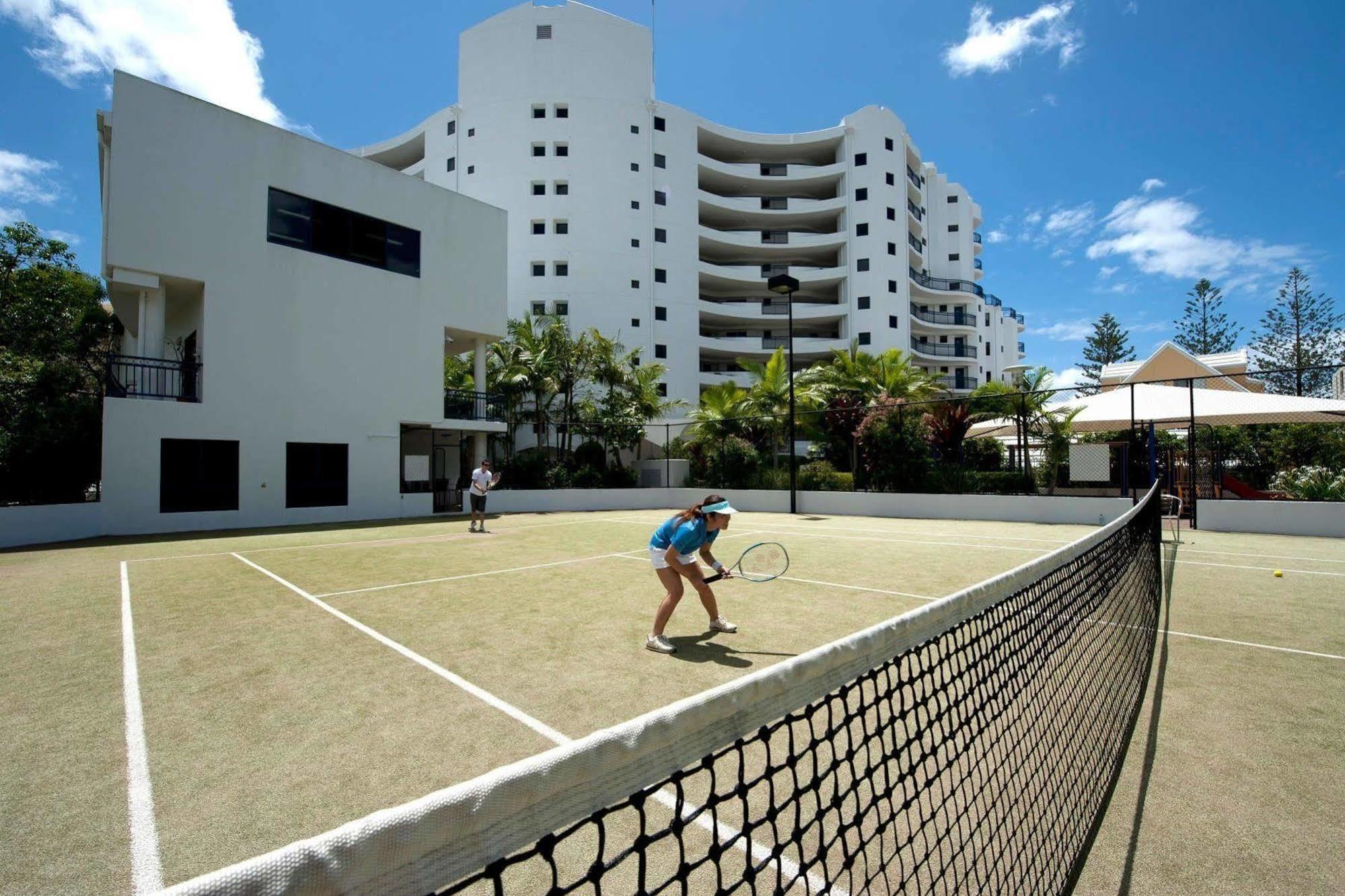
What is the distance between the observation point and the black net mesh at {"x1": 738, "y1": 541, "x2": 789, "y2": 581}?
10.8 m

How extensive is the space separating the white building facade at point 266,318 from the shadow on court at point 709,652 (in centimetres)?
1716

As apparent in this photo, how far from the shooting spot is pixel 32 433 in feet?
55.6

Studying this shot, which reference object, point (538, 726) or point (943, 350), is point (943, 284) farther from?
point (538, 726)

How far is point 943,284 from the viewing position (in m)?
62.3

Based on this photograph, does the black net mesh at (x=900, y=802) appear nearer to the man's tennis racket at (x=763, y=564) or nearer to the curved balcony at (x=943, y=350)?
the man's tennis racket at (x=763, y=564)

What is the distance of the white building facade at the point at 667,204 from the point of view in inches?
1775

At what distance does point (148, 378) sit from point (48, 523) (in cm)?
435

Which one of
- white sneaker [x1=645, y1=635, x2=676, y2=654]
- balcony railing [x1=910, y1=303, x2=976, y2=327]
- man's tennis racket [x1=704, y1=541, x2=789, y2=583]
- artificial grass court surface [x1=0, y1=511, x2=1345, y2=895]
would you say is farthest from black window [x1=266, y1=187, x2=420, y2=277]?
balcony railing [x1=910, y1=303, x2=976, y2=327]

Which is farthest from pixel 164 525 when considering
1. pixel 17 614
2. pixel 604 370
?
pixel 604 370

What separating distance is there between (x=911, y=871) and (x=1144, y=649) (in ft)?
15.6

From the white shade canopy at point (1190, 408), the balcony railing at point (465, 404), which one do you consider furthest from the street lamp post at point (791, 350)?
the balcony railing at point (465, 404)

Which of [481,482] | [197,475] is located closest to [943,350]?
[481,482]

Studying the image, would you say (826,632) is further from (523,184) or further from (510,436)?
(523,184)

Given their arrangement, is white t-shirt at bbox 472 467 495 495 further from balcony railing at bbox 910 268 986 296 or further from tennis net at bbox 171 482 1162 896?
balcony railing at bbox 910 268 986 296
